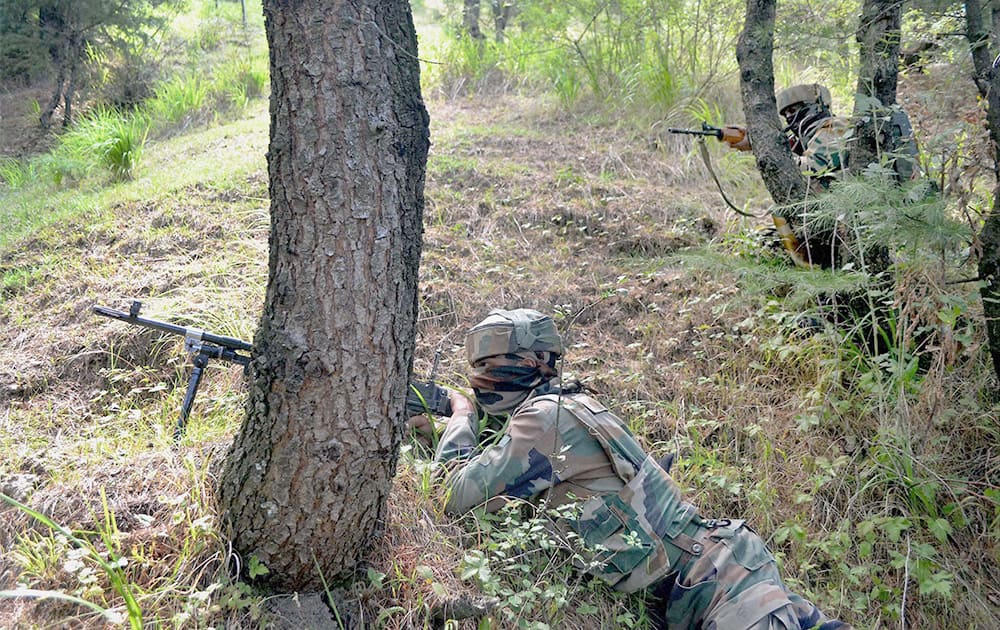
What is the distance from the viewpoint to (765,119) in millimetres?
4430

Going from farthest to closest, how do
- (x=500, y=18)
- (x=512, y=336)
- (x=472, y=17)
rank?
(x=472, y=17) → (x=500, y=18) → (x=512, y=336)

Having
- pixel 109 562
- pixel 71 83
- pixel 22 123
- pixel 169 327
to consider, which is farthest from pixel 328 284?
pixel 22 123

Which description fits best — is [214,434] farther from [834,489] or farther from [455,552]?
[834,489]

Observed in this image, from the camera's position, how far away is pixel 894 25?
3705 mm

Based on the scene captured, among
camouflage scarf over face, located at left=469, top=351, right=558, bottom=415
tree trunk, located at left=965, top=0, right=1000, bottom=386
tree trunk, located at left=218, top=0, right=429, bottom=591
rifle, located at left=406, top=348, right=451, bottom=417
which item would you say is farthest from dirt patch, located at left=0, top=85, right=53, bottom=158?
tree trunk, located at left=965, top=0, right=1000, bottom=386

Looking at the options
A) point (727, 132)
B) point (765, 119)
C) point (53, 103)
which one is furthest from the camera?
point (53, 103)

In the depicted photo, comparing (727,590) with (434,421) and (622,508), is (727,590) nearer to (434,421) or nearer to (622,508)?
(622,508)

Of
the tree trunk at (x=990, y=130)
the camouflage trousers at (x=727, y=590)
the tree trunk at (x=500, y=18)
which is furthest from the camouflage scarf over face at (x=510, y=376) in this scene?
the tree trunk at (x=500, y=18)

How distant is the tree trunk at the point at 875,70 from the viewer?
3654mm

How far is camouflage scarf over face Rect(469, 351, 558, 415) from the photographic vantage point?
3.13m

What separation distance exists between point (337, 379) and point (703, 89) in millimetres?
6106

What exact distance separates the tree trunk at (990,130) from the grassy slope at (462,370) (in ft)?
1.49

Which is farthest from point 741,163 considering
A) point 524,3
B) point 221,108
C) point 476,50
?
point 221,108

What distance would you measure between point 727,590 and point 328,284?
178 centimetres
